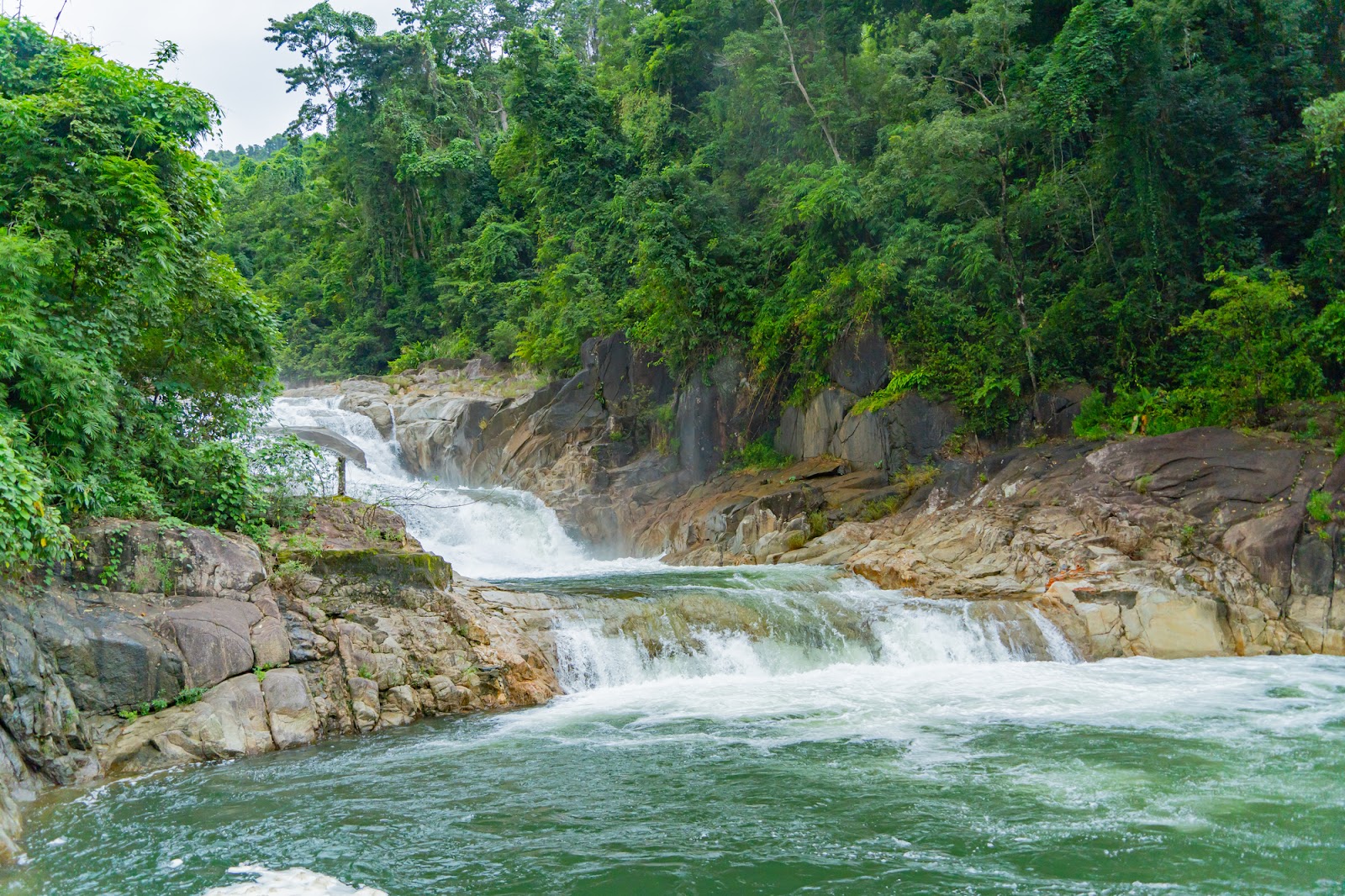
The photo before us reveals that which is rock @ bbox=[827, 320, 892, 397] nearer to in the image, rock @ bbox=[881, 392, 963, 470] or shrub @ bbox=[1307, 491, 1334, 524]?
rock @ bbox=[881, 392, 963, 470]

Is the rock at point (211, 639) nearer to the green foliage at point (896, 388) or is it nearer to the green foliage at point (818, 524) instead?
the green foliage at point (818, 524)

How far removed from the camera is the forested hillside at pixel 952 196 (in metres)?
17.4

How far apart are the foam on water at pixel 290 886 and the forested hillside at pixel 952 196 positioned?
618 inches

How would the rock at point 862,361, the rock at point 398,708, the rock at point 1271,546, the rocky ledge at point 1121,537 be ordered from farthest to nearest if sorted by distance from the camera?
the rock at point 862,361 < the rock at point 1271,546 < the rocky ledge at point 1121,537 < the rock at point 398,708

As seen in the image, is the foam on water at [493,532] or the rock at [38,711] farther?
the foam on water at [493,532]

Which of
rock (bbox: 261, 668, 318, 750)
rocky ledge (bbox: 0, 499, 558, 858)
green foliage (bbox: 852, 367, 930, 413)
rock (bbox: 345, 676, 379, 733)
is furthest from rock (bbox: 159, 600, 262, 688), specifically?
green foliage (bbox: 852, 367, 930, 413)

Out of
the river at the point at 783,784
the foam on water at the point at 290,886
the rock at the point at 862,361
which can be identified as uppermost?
the rock at the point at 862,361

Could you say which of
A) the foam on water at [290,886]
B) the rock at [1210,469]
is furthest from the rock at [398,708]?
the rock at [1210,469]

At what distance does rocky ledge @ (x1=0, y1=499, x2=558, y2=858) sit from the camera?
862cm

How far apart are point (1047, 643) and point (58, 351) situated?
12.9 metres

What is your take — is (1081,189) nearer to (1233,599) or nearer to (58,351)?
(1233,599)

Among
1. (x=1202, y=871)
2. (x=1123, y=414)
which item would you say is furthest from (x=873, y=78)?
(x=1202, y=871)

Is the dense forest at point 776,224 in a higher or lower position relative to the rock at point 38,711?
higher

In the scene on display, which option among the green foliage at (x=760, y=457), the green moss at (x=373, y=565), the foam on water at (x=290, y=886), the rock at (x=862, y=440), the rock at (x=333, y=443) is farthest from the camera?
the rock at (x=333, y=443)
